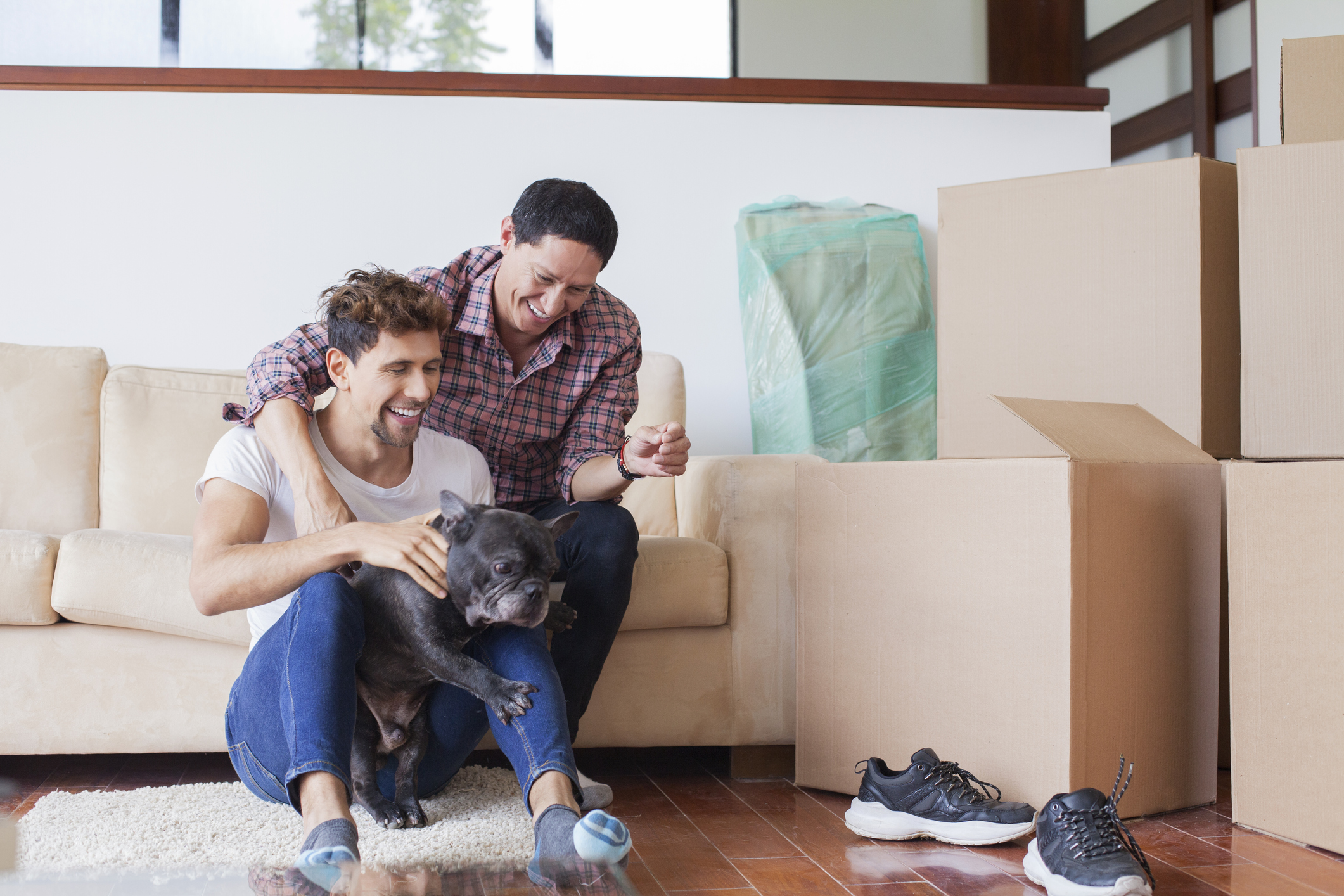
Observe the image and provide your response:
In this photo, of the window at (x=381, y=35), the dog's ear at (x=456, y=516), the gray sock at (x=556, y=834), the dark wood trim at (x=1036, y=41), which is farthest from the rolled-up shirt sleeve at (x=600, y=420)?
the dark wood trim at (x=1036, y=41)

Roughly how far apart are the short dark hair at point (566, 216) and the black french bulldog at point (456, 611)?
470 mm

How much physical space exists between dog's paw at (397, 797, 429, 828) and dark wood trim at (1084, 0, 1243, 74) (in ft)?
13.0

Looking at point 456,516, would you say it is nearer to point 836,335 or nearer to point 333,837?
point 333,837

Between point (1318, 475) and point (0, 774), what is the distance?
88.3 inches

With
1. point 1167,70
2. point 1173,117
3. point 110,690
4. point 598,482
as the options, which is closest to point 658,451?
point 598,482

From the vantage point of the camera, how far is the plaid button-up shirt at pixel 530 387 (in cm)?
174

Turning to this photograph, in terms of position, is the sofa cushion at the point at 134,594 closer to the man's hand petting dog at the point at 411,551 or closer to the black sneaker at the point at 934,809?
the man's hand petting dog at the point at 411,551

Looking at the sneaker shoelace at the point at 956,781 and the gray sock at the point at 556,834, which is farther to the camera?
the sneaker shoelace at the point at 956,781

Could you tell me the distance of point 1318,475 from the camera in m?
1.44

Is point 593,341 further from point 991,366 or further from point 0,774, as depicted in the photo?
point 0,774

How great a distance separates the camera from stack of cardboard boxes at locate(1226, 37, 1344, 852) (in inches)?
56.1

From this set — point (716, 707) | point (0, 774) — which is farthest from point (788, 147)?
point (0, 774)

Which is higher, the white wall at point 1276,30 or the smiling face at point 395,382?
the white wall at point 1276,30

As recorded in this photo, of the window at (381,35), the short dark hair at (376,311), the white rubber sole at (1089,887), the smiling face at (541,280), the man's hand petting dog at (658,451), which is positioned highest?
the window at (381,35)
